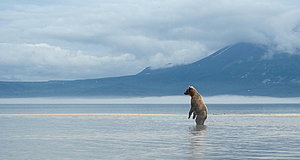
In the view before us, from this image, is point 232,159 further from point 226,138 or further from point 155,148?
point 226,138

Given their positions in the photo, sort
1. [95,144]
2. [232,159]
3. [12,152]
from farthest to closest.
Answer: [95,144], [12,152], [232,159]

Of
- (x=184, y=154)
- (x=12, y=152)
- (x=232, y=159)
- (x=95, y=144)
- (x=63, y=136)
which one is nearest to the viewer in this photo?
(x=232, y=159)

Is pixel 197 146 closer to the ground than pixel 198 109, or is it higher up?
closer to the ground

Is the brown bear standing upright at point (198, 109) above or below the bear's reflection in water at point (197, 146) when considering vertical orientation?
above

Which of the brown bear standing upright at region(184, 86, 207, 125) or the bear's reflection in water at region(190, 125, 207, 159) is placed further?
the brown bear standing upright at region(184, 86, 207, 125)

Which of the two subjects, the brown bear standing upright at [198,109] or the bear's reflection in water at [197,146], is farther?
the brown bear standing upright at [198,109]

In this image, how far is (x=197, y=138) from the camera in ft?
88.3

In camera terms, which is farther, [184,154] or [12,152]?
[12,152]

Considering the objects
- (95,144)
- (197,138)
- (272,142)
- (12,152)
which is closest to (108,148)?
(95,144)

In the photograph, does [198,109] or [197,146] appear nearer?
[197,146]

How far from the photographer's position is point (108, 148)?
74.0 ft

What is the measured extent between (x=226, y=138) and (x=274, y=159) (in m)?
8.31

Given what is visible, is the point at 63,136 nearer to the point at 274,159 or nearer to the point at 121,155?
the point at 121,155

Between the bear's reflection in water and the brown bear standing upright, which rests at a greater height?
the brown bear standing upright
